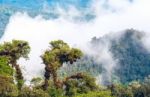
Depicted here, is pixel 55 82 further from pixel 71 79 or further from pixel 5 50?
pixel 5 50

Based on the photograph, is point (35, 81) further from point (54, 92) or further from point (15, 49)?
point (15, 49)

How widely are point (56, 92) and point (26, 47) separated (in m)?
5.68

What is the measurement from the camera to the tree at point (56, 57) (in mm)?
64250

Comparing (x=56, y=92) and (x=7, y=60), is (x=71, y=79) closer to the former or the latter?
(x=56, y=92)

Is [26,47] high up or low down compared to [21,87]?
up

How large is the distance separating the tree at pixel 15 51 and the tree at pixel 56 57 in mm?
1990

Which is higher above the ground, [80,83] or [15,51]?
[15,51]

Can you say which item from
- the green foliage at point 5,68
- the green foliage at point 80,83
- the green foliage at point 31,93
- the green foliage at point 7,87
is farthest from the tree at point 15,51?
the green foliage at point 7,87

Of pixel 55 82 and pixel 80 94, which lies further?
pixel 55 82

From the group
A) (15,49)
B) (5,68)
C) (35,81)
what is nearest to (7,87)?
(5,68)

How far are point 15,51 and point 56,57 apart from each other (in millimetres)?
4292

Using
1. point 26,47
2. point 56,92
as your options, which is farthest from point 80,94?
point 26,47

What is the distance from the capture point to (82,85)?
64.8 metres

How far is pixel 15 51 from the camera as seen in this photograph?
210 feet
